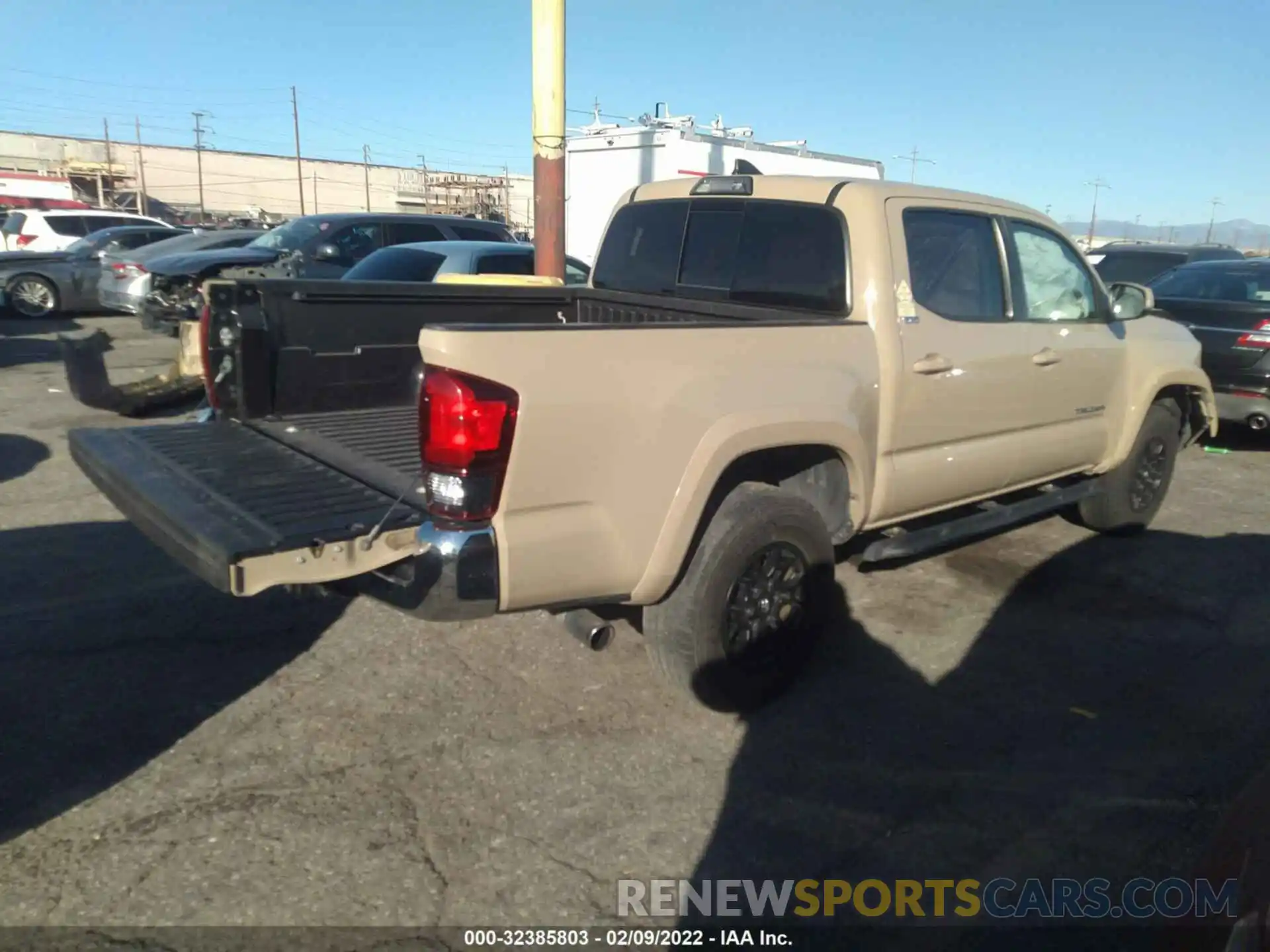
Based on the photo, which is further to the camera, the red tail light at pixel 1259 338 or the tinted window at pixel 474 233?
the tinted window at pixel 474 233

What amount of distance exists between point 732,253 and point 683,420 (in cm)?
171

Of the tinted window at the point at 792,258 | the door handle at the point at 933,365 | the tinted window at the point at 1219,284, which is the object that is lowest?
the door handle at the point at 933,365

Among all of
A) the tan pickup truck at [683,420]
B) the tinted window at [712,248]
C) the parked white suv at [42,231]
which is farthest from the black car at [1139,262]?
the parked white suv at [42,231]

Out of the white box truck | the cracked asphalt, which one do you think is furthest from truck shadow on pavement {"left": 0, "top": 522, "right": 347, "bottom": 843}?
the white box truck

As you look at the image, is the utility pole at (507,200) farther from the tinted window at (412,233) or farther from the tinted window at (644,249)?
the tinted window at (644,249)

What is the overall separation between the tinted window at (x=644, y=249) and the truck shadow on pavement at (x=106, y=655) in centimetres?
227

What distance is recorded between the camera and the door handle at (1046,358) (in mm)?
4879

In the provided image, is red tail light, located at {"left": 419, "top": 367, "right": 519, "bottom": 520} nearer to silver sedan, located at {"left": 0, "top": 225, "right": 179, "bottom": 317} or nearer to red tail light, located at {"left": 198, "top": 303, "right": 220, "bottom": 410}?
red tail light, located at {"left": 198, "top": 303, "right": 220, "bottom": 410}

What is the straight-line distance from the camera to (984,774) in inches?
139

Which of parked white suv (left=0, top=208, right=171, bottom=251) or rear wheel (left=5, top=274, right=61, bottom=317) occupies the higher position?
parked white suv (left=0, top=208, right=171, bottom=251)

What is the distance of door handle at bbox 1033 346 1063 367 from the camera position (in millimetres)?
4879

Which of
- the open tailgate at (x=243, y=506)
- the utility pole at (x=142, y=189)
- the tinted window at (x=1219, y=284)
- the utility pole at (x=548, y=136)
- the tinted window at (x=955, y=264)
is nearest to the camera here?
the open tailgate at (x=243, y=506)

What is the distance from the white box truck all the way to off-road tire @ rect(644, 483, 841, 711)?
12226mm

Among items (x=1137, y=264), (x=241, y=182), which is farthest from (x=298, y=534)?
(x=241, y=182)
